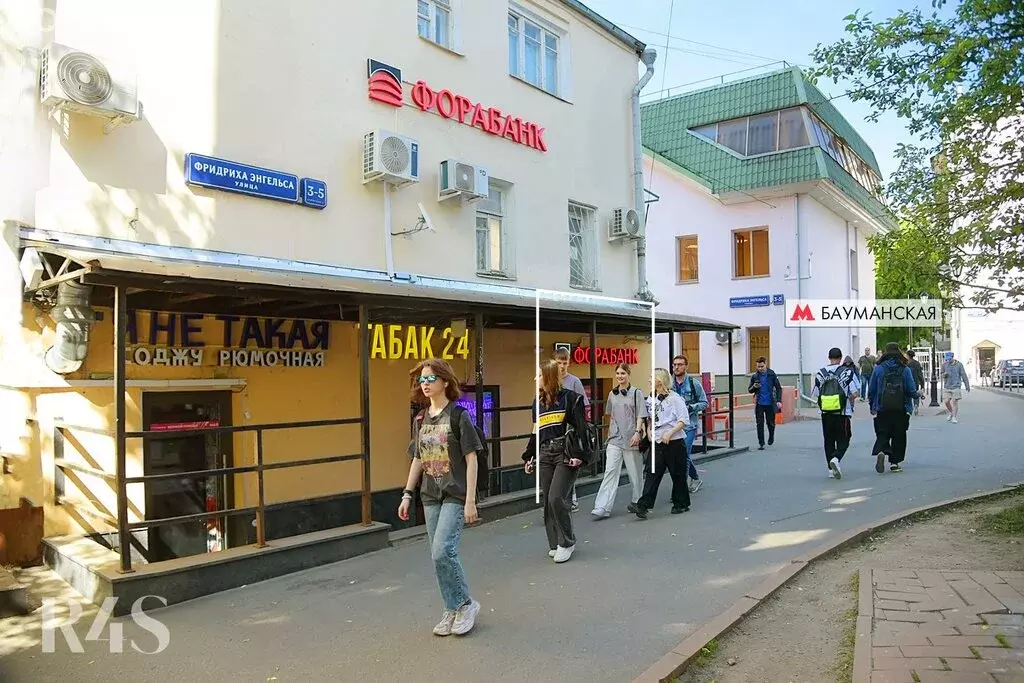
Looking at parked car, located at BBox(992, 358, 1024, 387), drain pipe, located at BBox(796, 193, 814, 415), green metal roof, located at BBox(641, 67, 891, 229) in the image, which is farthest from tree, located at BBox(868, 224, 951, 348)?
parked car, located at BBox(992, 358, 1024, 387)

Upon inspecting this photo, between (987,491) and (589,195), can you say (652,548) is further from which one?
(589,195)

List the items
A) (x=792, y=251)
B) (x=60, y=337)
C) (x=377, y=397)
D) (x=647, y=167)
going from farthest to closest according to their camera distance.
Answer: (x=647, y=167) < (x=792, y=251) < (x=377, y=397) < (x=60, y=337)

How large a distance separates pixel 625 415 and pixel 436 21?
21.1ft

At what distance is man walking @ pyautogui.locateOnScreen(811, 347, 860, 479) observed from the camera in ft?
34.8

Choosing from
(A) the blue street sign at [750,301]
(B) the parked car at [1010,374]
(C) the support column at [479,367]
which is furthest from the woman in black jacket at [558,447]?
(B) the parked car at [1010,374]

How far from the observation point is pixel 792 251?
2367 cm

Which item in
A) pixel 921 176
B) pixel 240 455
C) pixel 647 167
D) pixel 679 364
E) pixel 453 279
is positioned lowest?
pixel 240 455

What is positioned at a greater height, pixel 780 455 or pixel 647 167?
pixel 647 167

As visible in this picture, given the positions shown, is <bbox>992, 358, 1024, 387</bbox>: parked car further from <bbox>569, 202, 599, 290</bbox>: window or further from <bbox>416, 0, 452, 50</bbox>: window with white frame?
<bbox>416, 0, 452, 50</bbox>: window with white frame

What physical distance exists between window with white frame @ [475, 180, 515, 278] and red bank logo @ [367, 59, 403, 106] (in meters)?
2.15

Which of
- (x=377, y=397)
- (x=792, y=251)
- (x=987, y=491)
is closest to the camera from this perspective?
(x=987, y=491)

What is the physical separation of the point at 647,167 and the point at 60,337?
22527mm

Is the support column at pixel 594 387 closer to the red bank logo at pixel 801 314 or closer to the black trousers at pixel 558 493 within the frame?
the black trousers at pixel 558 493

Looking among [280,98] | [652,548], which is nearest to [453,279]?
[280,98]
